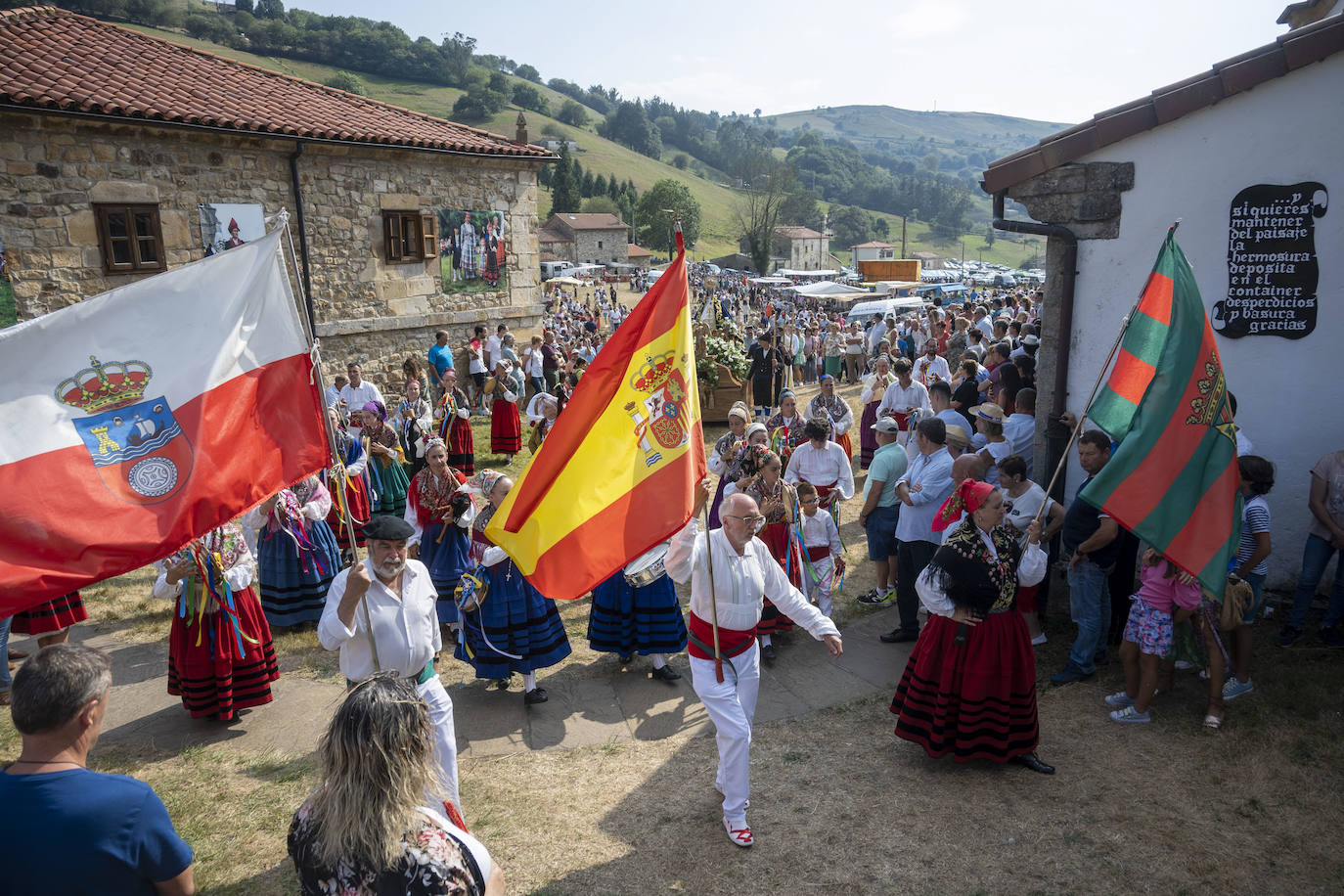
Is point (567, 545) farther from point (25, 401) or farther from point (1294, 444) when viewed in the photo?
point (1294, 444)

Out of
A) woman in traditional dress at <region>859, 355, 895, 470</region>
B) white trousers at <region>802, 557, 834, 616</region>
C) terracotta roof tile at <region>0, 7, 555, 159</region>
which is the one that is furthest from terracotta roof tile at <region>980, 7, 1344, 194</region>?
terracotta roof tile at <region>0, 7, 555, 159</region>

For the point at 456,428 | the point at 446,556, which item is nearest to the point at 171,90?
the point at 456,428

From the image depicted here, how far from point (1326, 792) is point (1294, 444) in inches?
119

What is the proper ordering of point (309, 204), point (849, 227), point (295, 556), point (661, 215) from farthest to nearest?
point (849, 227)
point (661, 215)
point (309, 204)
point (295, 556)

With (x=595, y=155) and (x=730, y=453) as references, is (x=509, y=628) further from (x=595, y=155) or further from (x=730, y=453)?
(x=595, y=155)

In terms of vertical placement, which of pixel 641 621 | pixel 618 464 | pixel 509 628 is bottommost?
pixel 641 621

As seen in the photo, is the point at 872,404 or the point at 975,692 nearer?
the point at 975,692

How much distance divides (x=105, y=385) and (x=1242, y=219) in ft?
25.4

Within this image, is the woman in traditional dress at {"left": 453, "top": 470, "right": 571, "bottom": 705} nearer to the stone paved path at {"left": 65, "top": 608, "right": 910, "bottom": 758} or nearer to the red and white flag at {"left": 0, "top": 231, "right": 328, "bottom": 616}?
the stone paved path at {"left": 65, "top": 608, "right": 910, "bottom": 758}

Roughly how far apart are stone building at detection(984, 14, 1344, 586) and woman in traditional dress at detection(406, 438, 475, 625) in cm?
550

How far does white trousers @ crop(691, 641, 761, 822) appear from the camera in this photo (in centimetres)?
448

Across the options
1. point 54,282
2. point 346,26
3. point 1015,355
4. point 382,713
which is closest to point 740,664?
point 382,713

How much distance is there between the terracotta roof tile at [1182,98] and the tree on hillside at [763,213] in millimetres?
78048

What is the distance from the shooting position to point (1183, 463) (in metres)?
4.59
